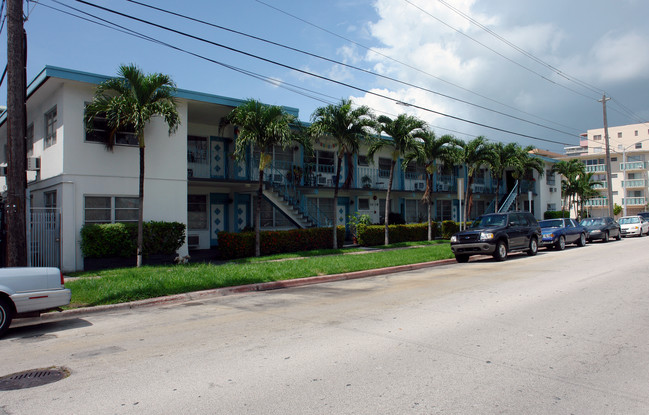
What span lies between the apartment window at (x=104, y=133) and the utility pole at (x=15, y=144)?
5620 mm

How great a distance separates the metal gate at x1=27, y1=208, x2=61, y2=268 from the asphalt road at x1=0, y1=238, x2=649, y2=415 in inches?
273

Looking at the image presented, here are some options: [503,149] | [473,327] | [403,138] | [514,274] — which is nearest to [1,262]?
[473,327]

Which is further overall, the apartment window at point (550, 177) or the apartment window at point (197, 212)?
the apartment window at point (550, 177)

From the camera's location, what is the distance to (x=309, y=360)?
5.41 metres

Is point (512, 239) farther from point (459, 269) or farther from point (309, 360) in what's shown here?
point (309, 360)

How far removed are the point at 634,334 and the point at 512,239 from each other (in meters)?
11.2

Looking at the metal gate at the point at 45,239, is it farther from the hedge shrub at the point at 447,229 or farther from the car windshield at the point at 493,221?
the hedge shrub at the point at 447,229

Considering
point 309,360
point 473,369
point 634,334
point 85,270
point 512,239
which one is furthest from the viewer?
point 512,239

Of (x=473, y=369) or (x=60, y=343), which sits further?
(x=60, y=343)

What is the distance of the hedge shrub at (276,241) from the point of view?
57.3 feet

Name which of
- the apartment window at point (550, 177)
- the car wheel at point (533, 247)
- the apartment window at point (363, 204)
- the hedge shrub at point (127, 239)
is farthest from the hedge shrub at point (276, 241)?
the apartment window at point (550, 177)

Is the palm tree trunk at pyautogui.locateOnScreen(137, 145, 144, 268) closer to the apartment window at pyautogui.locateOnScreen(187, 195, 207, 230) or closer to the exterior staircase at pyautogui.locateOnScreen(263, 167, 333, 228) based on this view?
the apartment window at pyautogui.locateOnScreen(187, 195, 207, 230)

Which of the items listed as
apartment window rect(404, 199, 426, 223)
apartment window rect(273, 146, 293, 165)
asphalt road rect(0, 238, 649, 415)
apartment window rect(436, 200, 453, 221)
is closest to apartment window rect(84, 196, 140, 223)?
asphalt road rect(0, 238, 649, 415)

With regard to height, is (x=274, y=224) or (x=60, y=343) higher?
(x=274, y=224)
